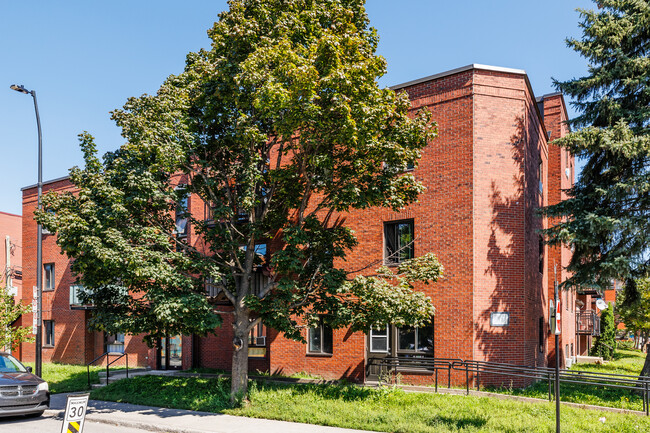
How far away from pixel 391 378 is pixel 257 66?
10662 millimetres

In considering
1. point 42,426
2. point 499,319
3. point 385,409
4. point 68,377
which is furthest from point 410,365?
point 68,377

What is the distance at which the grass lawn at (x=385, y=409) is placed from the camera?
11492mm

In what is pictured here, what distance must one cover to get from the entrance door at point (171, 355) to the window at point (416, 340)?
11.1m

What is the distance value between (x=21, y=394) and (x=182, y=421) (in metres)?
4.55

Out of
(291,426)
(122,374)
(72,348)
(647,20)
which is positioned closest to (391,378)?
(291,426)

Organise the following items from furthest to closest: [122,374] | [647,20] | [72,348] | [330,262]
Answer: [72,348] < [122,374] < [647,20] < [330,262]

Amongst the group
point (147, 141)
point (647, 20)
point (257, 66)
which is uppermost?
point (647, 20)

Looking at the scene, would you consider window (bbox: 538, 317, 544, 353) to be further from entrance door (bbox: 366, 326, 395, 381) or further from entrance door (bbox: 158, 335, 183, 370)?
entrance door (bbox: 158, 335, 183, 370)

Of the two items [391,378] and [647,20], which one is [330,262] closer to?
[391,378]

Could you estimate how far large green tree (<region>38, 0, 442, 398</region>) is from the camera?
12922 millimetres

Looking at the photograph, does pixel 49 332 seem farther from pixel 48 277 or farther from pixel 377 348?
pixel 377 348

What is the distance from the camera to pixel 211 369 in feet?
73.8

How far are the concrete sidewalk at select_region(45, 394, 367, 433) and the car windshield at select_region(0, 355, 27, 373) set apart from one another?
1.49 metres

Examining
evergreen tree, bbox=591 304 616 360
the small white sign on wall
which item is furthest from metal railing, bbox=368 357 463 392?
evergreen tree, bbox=591 304 616 360
